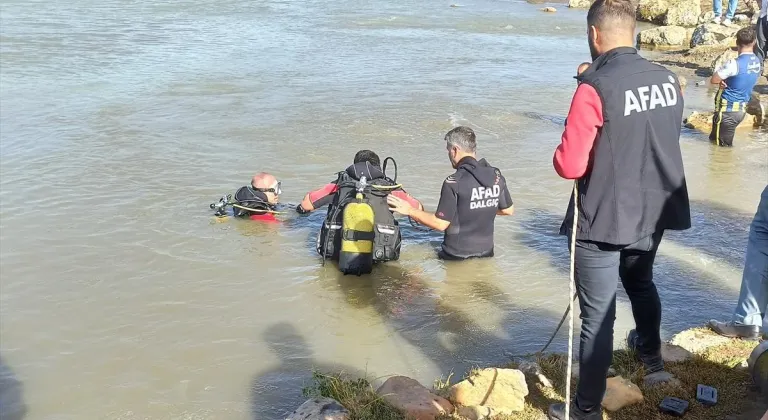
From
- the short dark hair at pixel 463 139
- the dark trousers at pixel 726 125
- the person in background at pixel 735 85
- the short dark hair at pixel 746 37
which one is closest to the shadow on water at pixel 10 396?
the short dark hair at pixel 463 139

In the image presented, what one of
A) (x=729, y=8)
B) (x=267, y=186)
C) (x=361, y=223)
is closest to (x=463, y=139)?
(x=361, y=223)

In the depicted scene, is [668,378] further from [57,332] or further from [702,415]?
[57,332]

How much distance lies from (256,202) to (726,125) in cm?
746

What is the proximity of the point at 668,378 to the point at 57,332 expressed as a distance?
14.8ft

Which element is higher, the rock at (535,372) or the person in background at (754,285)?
the person in background at (754,285)

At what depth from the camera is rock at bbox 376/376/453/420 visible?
3947mm

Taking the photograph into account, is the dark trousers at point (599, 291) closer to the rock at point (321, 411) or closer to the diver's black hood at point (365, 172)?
the rock at point (321, 411)

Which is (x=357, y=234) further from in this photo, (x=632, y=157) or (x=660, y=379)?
(x=632, y=157)

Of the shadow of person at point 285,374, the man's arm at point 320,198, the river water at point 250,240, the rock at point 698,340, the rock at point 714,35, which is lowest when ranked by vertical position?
the shadow of person at point 285,374

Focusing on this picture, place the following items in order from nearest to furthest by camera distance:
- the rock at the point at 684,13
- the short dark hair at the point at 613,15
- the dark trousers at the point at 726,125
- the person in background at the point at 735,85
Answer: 1. the short dark hair at the point at 613,15
2. the person in background at the point at 735,85
3. the dark trousers at the point at 726,125
4. the rock at the point at 684,13

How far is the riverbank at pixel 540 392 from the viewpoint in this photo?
3938mm

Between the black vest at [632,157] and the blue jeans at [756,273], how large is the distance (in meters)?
1.29

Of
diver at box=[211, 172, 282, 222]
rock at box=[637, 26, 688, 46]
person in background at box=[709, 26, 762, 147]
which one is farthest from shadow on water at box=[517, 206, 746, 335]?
rock at box=[637, 26, 688, 46]

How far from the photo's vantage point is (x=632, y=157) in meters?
3.32
